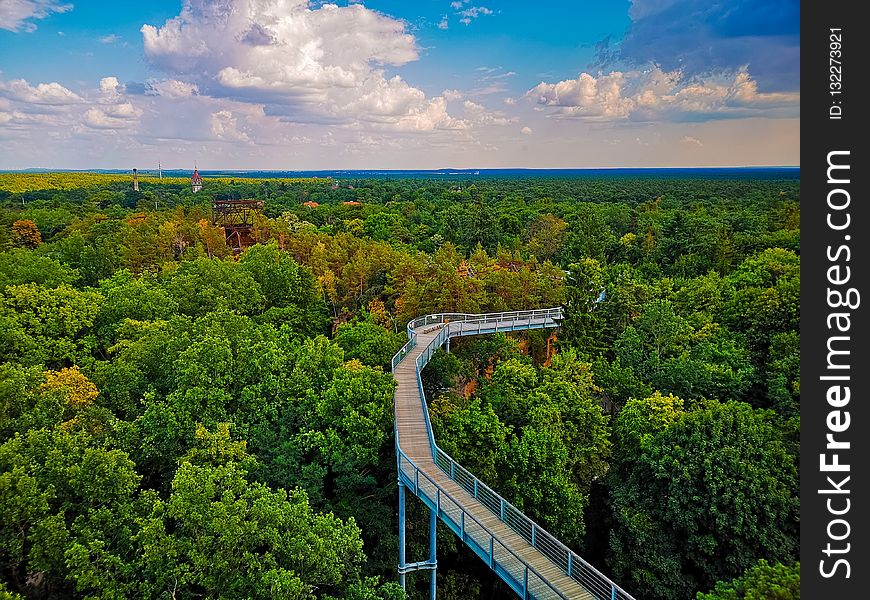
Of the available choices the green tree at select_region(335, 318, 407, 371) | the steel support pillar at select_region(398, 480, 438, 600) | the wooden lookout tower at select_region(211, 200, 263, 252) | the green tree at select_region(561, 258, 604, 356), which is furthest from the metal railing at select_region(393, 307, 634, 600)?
the wooden lookout tower at select_region(211, 200, 263, 252)

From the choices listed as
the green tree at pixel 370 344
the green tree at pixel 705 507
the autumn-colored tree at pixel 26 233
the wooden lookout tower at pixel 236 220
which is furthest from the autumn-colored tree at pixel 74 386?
the autumn-colored tree at pixel 26 233

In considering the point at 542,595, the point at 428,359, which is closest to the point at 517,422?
the point at 428,359

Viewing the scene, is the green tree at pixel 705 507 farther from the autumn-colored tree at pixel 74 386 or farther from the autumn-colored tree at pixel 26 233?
the autumn-colored tree at pixel 26 233

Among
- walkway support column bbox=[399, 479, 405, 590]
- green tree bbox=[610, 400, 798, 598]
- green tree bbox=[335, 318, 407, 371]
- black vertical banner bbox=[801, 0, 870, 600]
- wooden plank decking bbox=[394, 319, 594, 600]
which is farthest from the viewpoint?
green tree bbox=[335, 318, 407, 371]

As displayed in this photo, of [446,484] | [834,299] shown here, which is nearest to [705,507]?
[446,484]

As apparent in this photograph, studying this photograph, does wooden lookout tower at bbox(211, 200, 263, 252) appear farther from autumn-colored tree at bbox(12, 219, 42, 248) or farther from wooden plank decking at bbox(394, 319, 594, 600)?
wooden plank decking at bbox(394, 319, 594, 600)

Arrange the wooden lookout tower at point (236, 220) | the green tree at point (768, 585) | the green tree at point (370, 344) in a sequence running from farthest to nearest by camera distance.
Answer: the wooden lookout tower at point (236, 220), the green tree at point (370, 344), the green tree at point (768, 585)

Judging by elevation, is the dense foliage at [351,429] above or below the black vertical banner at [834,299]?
below
